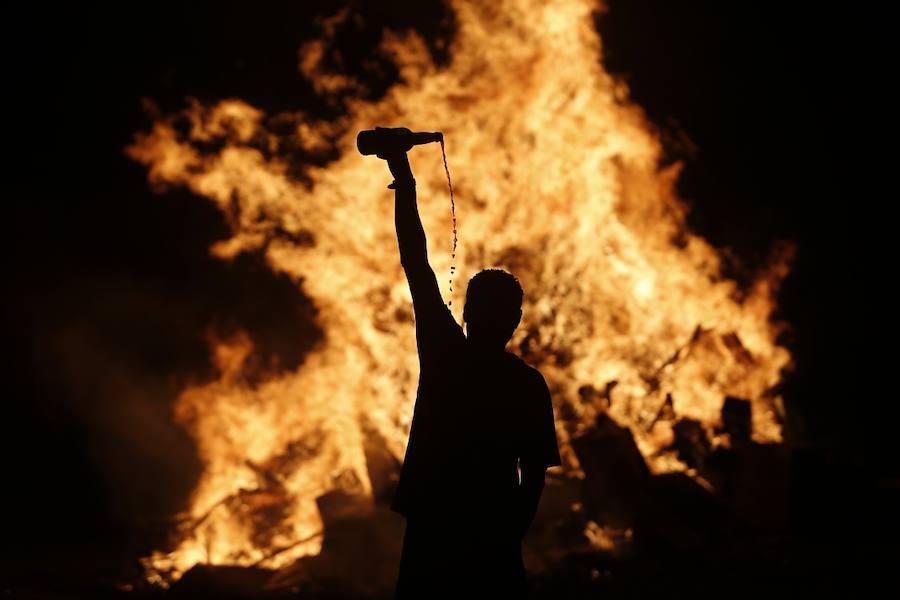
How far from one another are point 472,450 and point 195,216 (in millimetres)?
9176

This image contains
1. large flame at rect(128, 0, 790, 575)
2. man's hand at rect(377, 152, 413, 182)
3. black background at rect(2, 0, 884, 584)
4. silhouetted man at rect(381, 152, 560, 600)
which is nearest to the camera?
silhouetted man at rect(381, 152, 560, 600)

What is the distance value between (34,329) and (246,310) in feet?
9.45

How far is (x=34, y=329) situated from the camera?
376 inches

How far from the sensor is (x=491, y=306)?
1.95m

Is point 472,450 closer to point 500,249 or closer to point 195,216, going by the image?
point 500,249

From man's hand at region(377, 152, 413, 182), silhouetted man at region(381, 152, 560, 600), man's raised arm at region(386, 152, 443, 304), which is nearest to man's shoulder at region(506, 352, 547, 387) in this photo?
silhouetted man at region(381, 152, 560, 600)

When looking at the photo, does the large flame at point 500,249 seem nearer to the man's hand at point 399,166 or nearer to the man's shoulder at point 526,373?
the man's hand at point 399,166

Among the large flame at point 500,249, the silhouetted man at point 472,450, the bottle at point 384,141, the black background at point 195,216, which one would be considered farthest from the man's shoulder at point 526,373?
the black background at point 195,216

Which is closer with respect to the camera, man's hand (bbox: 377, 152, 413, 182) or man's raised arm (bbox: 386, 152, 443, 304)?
man's raised arm (bbox: 386, 152, 443, 304)

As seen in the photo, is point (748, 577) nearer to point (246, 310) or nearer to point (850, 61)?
point (246, 310)

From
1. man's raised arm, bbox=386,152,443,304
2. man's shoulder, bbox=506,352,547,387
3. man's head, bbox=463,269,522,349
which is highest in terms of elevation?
man's raised arm, bbox=386,152,443,304

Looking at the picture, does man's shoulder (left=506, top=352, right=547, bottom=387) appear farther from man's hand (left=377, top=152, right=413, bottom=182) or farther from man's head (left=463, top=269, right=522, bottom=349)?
man's hand (left=377, top=152, right=413, bottom=182)

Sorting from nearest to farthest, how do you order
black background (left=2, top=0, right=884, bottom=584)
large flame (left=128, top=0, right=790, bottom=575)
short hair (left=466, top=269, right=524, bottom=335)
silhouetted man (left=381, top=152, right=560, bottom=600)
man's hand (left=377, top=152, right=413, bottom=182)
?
silhouetted man (left=381, top=152, right=560, bottom=600), short hair (left=466, top=269, right=524, bottom=335), man's hand (left=377, top=152, right=413, bottom=182), large flame (left=128, top=0, right=790, bottom=575), black background (left=2, top=0, right=884, bottom=584)

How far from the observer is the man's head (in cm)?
195
